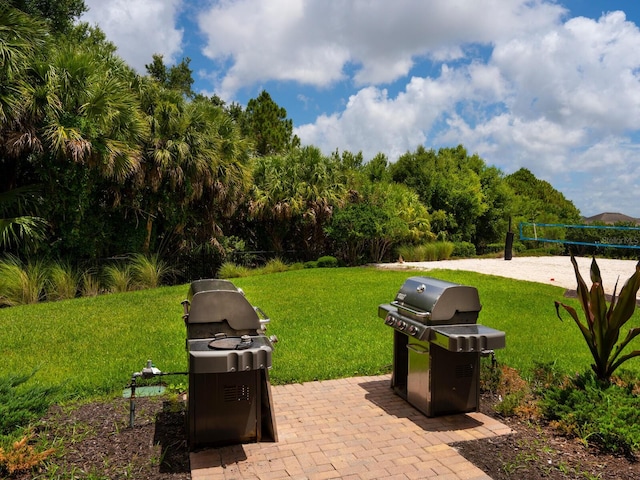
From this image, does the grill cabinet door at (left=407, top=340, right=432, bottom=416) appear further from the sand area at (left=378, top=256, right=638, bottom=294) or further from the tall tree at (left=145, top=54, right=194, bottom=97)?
the tall tree at (left=145, top=54, right=194, bottom=97)

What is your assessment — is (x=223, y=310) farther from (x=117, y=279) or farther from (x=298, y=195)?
(x=298, y=195)

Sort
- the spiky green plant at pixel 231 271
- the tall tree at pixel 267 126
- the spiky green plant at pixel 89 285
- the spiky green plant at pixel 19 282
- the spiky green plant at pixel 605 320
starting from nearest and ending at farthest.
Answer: the spiky green plant at pixel 605 320 → the spiky green plant at pixel 19 282 → the spiky green plant at pixel 89 285 → the spiky green plant at pixel 231 271 → the tall tree at pixel 267 126

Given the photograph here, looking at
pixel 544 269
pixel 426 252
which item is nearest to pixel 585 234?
pixel 544 269

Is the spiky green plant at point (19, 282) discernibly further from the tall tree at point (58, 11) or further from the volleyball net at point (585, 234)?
the volleyball net at point (585, 234)

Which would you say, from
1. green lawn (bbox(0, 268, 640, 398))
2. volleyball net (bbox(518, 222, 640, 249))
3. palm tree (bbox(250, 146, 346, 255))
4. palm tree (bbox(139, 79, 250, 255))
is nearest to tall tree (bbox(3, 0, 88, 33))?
palm tree (bbox(139, 79, 250, 255))

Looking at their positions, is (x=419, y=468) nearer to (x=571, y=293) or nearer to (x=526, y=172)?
(x=571, y=293)

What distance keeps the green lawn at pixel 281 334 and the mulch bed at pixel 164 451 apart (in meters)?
0.68

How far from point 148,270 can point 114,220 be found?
78.8 inches

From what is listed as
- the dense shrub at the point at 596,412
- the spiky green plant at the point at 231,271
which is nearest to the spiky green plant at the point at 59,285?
the spiky green plant at the point at 231,271

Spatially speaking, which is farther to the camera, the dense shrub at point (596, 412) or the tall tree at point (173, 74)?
the tall tree at point (173, 74)

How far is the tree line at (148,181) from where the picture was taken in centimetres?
1132

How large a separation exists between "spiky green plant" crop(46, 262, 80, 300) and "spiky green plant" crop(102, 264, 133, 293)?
0.90 meters

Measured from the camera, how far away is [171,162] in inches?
553

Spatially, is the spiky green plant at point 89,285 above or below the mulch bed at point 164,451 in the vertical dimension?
above
